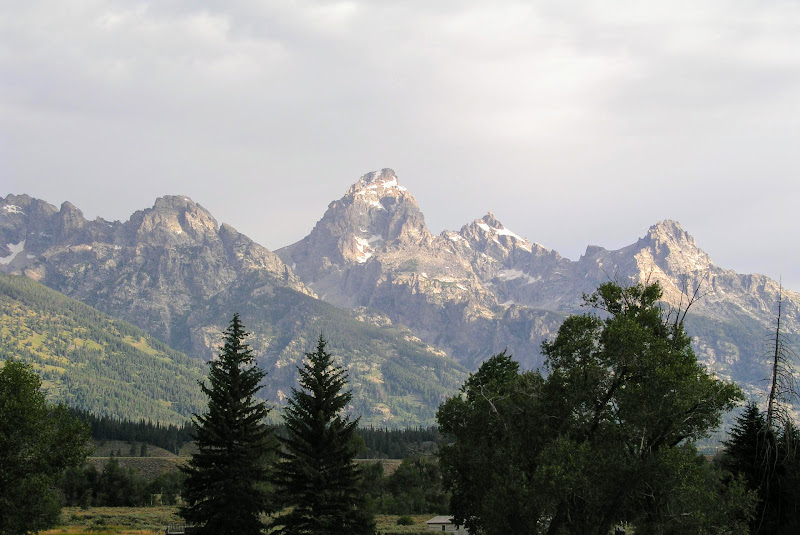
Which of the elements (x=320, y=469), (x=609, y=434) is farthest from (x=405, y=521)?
(x=609, y=434)

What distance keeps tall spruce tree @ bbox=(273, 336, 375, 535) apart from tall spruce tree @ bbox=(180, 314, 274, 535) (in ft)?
7.09

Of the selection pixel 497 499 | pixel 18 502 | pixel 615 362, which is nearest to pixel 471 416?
pixel 497 499

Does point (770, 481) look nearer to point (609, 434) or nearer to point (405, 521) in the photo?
point (609, 434)

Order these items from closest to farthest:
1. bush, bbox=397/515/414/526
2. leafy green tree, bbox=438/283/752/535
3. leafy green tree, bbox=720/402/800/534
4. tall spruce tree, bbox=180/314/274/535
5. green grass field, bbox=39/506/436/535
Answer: leafy green tree, bbox=438/283/752/535
leafy green tree, bbox=720/402/800/534
tall spruce tree, bbox=180/314/274/535
green grass field, bbox=39/506/436/535
bush, bbox=397/515/414/526

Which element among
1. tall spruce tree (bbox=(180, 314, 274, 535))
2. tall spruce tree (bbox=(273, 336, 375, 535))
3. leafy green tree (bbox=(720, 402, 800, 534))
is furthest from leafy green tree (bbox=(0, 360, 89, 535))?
leafy green tree (bbox=(720, 402, 800, 534))

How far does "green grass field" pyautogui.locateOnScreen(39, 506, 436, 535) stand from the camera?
264ft

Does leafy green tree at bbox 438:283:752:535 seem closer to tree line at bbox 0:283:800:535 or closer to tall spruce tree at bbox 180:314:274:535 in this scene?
tree line at bbox 0:283:800:535

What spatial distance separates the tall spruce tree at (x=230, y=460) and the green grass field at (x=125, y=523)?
19235 millimetres

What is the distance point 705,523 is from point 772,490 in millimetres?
12279

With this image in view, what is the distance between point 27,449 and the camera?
183 feet

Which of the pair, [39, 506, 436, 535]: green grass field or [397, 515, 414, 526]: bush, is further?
[397, 515, 414, 526]: bush

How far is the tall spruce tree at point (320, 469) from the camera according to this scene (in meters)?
58.1

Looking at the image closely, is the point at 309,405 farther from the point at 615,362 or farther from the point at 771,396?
the point at 771,396

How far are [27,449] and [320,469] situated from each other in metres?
19.4
